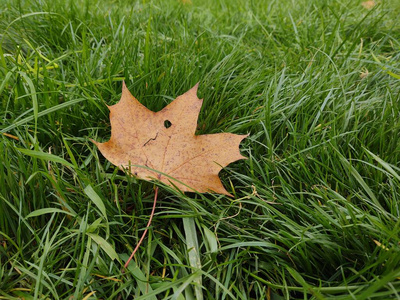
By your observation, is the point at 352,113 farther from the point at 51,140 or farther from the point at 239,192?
the point at 51,140

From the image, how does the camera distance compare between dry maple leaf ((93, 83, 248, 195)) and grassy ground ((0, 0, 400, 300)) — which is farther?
dry maple leaf ((93, 83, 248, 195))

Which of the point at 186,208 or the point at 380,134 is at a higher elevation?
the point at 380,134

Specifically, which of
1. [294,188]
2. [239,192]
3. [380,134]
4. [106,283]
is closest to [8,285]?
[106,283]

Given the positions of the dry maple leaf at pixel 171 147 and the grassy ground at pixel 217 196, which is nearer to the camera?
the grassy ground at pixel 217 196
